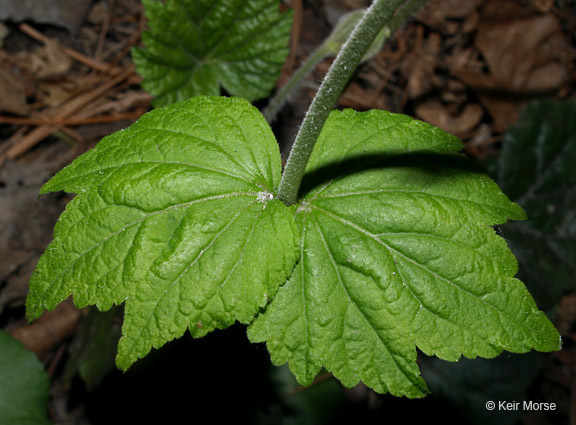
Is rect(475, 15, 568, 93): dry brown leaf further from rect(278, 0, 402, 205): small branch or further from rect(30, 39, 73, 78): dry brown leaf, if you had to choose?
rect(30, 39, 73, 78): dry brown leaf

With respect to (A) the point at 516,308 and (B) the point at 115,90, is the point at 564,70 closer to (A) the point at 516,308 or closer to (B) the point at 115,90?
(A) the point at 516,308

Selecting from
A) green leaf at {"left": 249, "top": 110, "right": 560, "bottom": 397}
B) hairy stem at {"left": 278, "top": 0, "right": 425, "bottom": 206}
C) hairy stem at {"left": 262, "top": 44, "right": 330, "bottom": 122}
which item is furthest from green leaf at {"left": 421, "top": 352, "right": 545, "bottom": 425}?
hairy stem at {"left": 278, "top": 0, "right": 425, "bottom": 206}

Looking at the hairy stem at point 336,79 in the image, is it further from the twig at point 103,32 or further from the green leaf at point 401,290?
the twig at point 103,32

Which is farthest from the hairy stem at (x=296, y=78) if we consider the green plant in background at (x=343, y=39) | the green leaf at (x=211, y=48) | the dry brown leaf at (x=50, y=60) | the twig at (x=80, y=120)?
the dry brown leaf at (x=50, y=60)

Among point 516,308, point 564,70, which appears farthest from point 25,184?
point 564,70

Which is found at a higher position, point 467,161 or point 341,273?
point 467,161

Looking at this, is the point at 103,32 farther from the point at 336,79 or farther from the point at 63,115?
the point at 336,79
